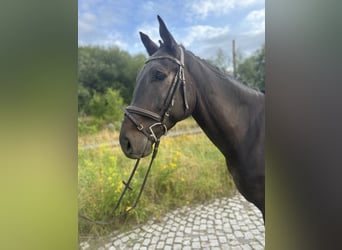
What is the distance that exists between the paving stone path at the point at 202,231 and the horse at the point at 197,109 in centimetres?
24

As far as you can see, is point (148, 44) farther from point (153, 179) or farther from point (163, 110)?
point (153, 179)

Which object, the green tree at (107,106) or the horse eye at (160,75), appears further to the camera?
the green tree at (107,106)

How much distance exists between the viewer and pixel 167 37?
1.06m

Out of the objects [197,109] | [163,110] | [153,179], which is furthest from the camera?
[153,179]

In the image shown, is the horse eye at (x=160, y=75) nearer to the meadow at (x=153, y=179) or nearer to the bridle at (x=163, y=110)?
the bridle at (x=163, y=110)

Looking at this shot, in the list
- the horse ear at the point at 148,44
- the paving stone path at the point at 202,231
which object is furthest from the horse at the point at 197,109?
the paving stone path at the point at 202,231

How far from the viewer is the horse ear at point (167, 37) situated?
1057 millimetres

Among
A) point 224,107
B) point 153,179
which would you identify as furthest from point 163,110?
point 153,179

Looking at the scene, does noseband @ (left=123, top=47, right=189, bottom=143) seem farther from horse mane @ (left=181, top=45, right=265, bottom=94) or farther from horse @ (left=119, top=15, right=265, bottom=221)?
horse mane @ (left=181, top=45, right=265, bottom=94)

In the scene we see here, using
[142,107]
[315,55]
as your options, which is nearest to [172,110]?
[142,107]

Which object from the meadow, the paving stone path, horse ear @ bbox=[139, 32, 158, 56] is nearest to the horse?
horse ear @ bbox=[139, 32, 158, 56]

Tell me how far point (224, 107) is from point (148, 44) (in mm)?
547

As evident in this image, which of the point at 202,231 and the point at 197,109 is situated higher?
the point at 197,109

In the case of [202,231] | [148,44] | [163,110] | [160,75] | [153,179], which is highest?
[148,44]
